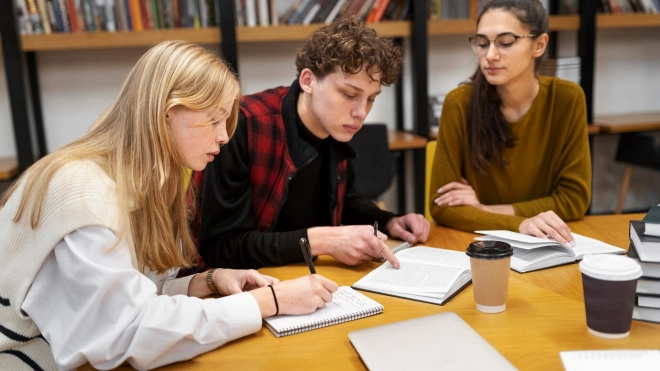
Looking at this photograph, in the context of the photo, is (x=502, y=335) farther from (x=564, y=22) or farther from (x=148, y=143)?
(x=564, y=22)

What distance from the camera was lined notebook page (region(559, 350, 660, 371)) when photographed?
91 cm

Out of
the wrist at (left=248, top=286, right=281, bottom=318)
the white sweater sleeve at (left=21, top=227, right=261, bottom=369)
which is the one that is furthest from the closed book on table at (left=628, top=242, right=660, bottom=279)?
the white sweater sleeve at (left=21, top=227, right=261, bottom=369)

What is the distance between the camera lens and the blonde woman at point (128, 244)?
974mm

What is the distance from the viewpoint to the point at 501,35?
1940 mm

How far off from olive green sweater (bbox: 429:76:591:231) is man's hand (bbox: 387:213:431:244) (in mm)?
182

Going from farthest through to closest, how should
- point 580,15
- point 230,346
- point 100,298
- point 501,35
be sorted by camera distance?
point 580,15 < point 501,35 < point 230,346 < point 100,298

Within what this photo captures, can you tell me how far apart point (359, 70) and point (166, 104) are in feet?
1.97

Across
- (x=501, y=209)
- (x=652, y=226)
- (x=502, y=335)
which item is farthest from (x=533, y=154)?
(x=502, y=335)

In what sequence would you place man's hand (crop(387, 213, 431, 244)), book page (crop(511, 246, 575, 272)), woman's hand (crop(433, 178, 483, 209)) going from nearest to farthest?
book page (crop(511, 246, 575, 272)), man's hand (crop(387, 213, 431, 244)), woman's hand (crop(433, 178, 483, 209))

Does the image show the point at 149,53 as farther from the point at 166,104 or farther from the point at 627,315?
the point at 627,315

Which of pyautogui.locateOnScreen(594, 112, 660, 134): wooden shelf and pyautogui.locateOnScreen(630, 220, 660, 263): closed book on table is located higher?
pyautogui.locateOnScreen(630, 220, 660, 263): closed book on table

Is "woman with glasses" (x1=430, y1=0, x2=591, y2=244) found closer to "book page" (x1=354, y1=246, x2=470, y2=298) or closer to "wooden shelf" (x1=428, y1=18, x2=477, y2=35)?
"book page" (x1=354, y1=246, x2=470, y2=298)

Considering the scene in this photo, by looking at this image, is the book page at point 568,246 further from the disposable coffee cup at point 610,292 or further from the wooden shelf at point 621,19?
the wooden shelf at point 621,19

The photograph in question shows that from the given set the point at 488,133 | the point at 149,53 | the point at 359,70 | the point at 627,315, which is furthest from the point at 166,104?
the point at 488,133
